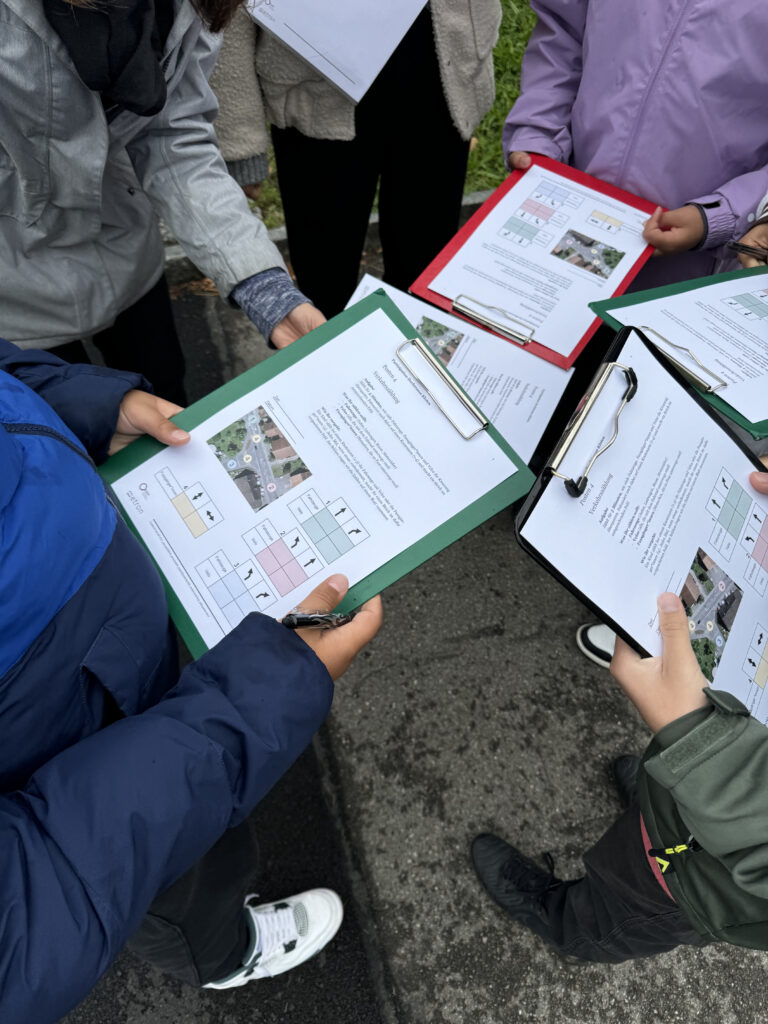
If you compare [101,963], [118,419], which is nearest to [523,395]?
[118,419]

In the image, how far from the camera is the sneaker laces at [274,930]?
1510 millimetres

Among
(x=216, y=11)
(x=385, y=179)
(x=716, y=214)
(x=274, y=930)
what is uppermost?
(x=716, y=214)

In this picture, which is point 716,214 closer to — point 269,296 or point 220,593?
point 269,296

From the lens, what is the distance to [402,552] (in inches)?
39.8

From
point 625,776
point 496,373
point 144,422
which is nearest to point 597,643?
point 625,776

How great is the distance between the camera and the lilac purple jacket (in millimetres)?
1300

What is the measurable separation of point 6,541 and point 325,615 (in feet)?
1.42

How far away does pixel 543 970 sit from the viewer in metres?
1.61

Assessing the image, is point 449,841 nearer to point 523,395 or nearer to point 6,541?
point 523,395

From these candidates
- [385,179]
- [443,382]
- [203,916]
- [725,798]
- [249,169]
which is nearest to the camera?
[725,798]

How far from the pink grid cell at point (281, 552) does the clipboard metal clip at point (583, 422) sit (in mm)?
443

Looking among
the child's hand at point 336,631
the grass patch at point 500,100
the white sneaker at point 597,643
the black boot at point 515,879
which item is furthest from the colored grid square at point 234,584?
the grass patch at point 500,100

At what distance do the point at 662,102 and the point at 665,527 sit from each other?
3.37ft

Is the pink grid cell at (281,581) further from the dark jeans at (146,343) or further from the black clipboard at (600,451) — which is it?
the dark jeans at (146,343)
